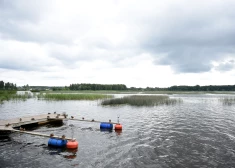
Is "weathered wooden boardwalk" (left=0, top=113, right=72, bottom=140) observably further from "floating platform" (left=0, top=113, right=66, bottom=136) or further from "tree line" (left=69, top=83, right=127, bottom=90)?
"tree line" (left=69, top=83, right=127, bottom=90)

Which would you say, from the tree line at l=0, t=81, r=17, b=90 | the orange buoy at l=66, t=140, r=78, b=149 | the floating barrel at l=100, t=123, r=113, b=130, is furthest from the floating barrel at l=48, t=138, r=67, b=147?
the tree line at l=0, t=81, r=17, b=90

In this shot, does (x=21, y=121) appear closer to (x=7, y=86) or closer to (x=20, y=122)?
(x=20, y=122)

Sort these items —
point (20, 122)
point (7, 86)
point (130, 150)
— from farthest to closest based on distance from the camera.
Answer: point (7, 86)
point (20, 122)
point (130, 150)

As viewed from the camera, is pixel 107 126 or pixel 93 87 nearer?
pixel 107 126

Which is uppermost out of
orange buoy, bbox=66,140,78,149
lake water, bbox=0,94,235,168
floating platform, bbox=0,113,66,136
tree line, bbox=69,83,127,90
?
tree line, bbox=69,83,127,90

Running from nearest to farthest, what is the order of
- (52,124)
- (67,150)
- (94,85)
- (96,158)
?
(96,158), (67,150), (52,124), (94,85)

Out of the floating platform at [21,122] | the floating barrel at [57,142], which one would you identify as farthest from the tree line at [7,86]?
the floating barrel at [57,142]

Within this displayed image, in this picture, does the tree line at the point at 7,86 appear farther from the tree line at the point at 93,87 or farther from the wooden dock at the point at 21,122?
the wooden dock at the point at 21,122

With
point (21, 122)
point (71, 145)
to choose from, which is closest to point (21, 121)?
point (21, 122)

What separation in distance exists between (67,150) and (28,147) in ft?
11.2

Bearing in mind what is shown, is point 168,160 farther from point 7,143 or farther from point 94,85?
point 94,85

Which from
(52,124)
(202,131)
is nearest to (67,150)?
(52,124)

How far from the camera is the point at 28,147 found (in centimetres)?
1555

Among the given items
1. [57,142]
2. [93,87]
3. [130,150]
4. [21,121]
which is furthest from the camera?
[93,87]
